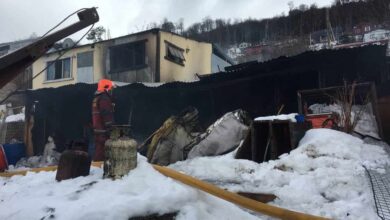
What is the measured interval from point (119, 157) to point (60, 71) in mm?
18702

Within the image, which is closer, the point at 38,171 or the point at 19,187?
the point at 19,187

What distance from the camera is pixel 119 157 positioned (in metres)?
3.37

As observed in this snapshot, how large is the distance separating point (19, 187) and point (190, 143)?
15.6 feet

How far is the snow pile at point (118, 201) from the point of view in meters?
2.77

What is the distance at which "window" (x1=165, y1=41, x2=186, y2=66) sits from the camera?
57.1 feet

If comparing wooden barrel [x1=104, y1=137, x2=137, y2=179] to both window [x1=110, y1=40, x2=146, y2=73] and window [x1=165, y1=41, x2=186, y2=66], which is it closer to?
window [x1=110, y1=40, x2=146, y2=73]

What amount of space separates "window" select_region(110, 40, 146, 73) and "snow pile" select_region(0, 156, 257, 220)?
14063 mm

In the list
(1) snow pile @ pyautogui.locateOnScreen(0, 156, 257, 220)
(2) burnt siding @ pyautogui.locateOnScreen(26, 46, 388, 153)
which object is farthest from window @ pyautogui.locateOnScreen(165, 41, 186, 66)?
(1) snow pile @ pyautogui.locateOnScreen(0, 156, 257, 220)

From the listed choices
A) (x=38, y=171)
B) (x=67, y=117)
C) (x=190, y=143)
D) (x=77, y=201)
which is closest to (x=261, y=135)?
(x=190, y=143)

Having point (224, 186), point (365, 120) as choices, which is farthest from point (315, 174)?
point (365, 120)

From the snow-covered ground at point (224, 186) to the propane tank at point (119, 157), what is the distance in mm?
87

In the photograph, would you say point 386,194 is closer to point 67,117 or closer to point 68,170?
point 68,170

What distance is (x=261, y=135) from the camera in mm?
7273

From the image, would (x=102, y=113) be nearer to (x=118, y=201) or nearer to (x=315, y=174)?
(x=315, y=174)
